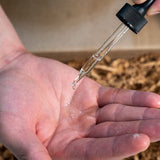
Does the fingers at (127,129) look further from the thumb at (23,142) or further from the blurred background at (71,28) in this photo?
the blurred background at (71,28)

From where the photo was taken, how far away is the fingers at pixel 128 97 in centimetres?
86

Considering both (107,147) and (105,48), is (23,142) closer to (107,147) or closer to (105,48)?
(107,147)

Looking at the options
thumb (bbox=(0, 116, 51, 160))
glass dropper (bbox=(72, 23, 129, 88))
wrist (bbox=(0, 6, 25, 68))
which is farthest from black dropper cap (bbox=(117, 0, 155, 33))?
wrist (bbox=(0, 6, 25, 68))

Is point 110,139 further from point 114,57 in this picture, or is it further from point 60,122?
point 114,57

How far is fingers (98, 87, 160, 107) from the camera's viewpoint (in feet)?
2.82

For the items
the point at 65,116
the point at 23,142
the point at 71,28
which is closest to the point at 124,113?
the point at 65,116

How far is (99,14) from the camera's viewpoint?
1.60 metres

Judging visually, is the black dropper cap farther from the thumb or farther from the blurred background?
the blurred background

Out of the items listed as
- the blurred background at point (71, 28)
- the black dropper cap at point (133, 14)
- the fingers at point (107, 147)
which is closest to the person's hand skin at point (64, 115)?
the fingers at point (107, 147)

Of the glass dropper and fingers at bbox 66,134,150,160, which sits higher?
the glass dropper

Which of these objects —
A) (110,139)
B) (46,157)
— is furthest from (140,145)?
(46,157)

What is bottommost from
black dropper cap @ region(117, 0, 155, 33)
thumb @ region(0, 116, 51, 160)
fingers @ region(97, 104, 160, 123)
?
fingers @ region(97, 104, 160, 123)

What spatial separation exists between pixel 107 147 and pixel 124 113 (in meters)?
0.16

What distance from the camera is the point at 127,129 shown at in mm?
776
